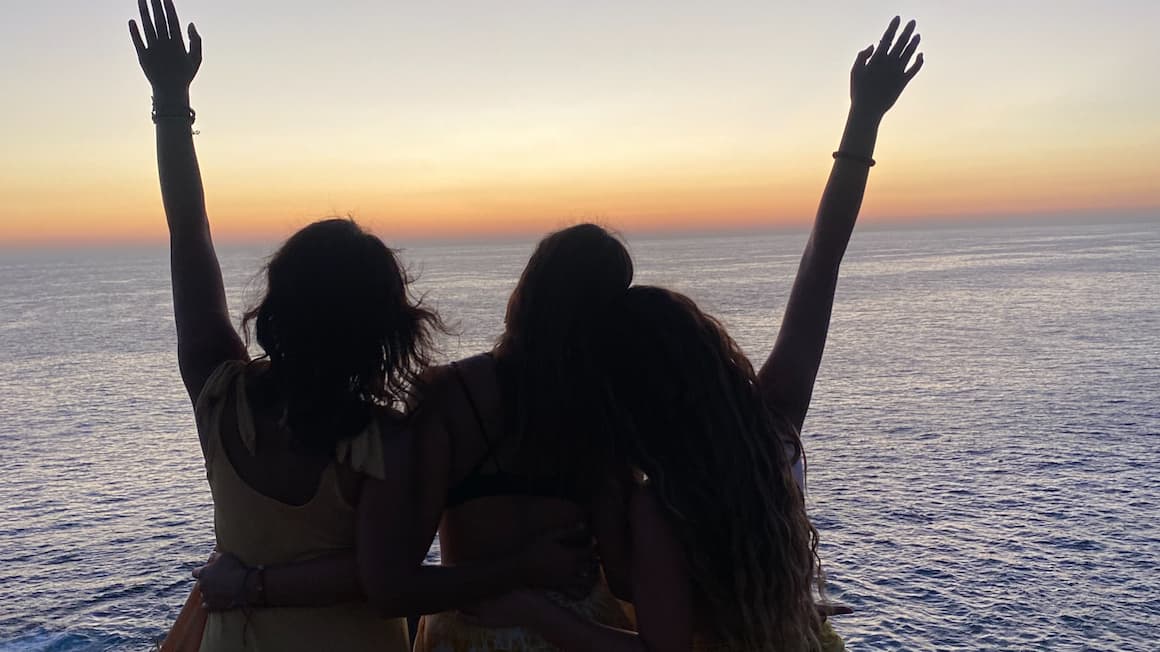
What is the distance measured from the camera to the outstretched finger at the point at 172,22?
9.37 feet

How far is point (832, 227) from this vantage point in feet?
9.71

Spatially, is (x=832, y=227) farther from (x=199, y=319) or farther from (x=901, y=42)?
(x=199, y=319)

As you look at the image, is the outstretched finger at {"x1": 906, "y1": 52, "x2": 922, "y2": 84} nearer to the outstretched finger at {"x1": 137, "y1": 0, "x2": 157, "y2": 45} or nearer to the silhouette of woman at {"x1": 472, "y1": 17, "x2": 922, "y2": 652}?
the silhouette of woman at {"x1": 472, "y1": 17, "x2": 922, "y2": 652}

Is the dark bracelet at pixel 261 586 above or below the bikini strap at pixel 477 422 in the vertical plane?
below

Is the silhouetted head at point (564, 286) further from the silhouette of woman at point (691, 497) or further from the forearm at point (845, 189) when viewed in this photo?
the forearm at point (845, 189)

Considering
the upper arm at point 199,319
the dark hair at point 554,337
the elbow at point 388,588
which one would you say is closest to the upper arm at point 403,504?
the elbow at point 388,588

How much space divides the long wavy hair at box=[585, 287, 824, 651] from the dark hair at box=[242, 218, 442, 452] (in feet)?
1.94

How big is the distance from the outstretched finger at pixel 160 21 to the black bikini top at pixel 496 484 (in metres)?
1.35

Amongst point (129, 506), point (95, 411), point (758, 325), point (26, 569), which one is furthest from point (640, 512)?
point (758, 325)

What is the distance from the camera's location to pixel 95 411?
79.0ft

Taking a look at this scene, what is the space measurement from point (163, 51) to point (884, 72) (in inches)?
87.1

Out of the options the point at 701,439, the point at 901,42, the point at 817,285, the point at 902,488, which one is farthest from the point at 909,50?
the point at 902,488

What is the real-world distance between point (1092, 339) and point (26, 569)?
29.8 m

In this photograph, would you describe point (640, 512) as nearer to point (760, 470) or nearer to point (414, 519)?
point (760, 470)
